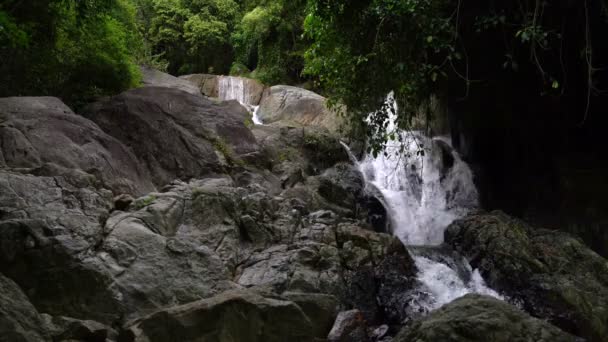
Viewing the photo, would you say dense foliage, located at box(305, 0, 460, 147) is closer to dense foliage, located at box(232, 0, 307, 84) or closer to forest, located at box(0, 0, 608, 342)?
forest, located at box(0, 0, 608, 342)

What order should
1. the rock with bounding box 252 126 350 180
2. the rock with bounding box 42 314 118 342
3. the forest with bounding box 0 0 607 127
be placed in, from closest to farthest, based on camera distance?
1. the rock with bounding box 42 314 118 342
2. the forest with bounding box 0 0 607 127
3. the rock with bounding box 252 126 350 180

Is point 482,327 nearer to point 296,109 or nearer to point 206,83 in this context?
point 296,109

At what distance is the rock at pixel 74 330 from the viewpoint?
15.0ft

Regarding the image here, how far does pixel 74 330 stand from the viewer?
4648 mm

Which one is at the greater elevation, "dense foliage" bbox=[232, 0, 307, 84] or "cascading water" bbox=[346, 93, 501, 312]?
"dense foliage" bbox=[232, 0, 307, 84]

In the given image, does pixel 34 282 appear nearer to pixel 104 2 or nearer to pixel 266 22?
pixel 104 2

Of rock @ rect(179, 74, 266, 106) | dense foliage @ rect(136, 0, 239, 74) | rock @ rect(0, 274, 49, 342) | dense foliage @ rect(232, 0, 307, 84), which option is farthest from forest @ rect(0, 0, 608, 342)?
dense foliage @ rect(136, 0, 239, 74)

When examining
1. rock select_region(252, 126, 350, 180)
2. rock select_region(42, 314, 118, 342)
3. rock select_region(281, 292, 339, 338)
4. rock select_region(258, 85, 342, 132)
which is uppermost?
rock select_region(258, 85, 342, 132)

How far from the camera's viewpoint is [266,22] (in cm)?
2145

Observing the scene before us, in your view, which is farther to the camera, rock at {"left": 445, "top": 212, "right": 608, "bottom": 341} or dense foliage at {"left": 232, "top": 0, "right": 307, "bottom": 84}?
dense foliage at {"left": 232, "top": 0, "right": 307, "bottom": 84}

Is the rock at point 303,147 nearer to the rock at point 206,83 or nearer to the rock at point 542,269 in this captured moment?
the rock at point 542,269

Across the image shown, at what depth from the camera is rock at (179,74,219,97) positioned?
2098cm

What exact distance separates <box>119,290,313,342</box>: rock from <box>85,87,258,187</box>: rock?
15.9ft

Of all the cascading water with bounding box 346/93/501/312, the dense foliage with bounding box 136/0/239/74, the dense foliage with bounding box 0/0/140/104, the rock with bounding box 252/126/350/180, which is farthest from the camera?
the dense foliage with bounding box 136/0/239/74
